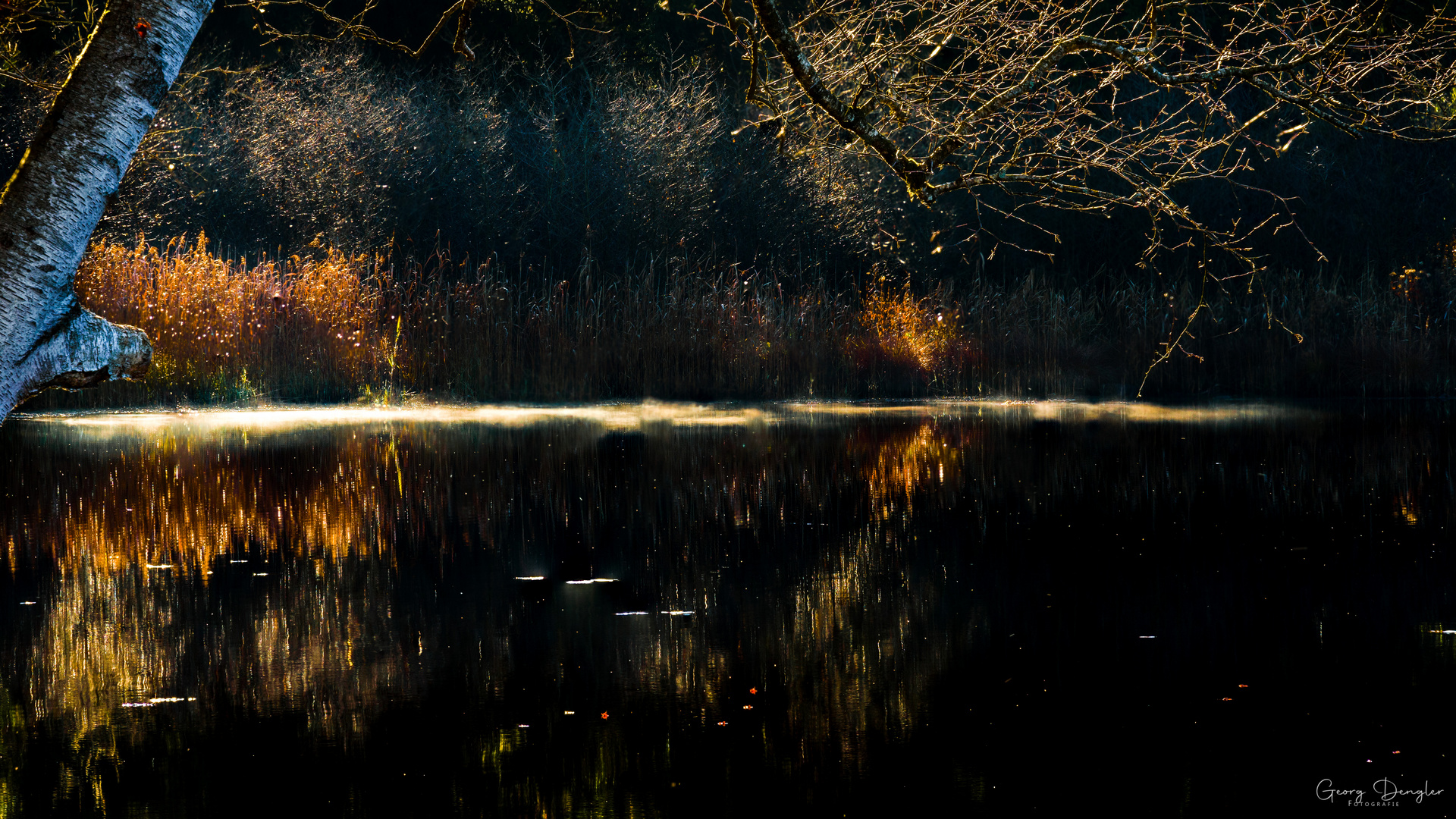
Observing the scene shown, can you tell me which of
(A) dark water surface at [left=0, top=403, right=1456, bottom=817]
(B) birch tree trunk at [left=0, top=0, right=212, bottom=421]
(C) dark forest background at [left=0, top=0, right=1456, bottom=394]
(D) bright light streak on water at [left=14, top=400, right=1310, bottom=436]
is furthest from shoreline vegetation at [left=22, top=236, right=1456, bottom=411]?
(B) birch tree trunk at [left=0, top=0, right=212, bottom=421]

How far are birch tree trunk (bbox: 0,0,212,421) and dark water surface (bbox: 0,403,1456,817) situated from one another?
0.90 meters

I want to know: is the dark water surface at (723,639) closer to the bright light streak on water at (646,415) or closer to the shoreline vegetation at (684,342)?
the bright light streak on water at (646,415)

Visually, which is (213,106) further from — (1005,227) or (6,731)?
(6,731)

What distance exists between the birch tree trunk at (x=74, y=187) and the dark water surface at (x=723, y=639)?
2.96 feet

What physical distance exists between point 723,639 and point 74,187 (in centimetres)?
251

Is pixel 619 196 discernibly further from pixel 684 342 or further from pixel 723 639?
pixel 723 639

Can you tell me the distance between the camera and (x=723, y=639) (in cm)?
442

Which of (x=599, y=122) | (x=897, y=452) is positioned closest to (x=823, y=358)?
(x=897, y=452)

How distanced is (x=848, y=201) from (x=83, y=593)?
17155 mm

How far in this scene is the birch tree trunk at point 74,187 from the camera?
4312mm

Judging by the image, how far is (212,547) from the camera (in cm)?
614

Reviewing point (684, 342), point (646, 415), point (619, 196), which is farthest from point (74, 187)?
point (619, 196)

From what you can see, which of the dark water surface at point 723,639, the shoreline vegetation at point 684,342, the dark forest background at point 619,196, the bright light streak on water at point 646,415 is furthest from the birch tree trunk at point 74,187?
the dark forest background at point 619,196

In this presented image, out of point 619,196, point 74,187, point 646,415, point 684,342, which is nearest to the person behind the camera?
point 74,187
